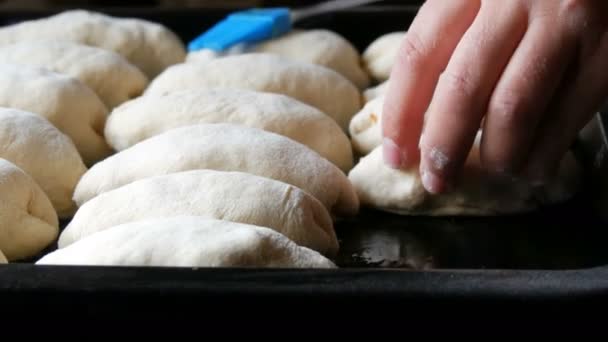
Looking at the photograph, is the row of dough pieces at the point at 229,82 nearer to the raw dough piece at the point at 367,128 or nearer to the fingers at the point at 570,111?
the raw dough piece at the point at 367,128

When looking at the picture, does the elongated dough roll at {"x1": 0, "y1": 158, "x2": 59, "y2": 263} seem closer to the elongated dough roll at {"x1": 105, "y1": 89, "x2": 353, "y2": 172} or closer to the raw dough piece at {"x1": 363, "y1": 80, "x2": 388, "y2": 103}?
the elongated dough roll at {"x1": 105, "y1": 89, "x2": 353, "y2": 172}

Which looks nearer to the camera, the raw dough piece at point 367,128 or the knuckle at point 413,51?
the knuckle at point 413,51

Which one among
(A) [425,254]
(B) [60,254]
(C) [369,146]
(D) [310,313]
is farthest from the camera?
(C) [369,146]

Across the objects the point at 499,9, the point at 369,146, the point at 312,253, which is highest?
the point at 499,9

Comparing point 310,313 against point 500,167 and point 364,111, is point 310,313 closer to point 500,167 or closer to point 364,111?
point 500,167

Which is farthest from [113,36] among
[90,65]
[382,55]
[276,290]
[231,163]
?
[276,290]

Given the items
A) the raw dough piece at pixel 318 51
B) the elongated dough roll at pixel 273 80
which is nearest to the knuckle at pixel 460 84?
the elongated dough roll at pixel 273 80

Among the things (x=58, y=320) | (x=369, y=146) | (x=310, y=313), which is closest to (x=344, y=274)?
(x=310, y=313)
